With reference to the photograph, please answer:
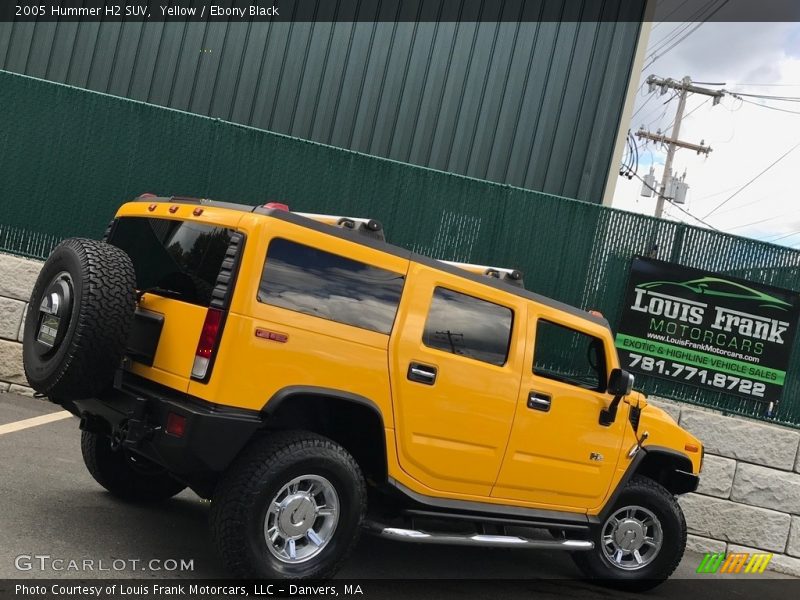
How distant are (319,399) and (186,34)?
331 inches

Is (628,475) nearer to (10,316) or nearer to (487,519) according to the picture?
(487,519)

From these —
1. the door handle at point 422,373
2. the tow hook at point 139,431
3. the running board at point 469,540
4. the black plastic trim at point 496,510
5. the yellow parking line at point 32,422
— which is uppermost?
the door handle at point 422,373

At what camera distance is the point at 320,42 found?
11.6 metres

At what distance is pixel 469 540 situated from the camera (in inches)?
208

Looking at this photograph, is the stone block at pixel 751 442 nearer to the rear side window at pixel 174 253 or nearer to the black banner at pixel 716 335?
the black banner at pixel 716 335

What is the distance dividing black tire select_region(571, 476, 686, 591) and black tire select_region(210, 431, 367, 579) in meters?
2.36

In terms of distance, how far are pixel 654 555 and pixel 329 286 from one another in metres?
3.42

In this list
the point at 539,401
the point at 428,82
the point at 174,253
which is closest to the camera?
the point at 174,253

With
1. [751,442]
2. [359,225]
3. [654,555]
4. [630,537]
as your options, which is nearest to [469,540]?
[630,537]

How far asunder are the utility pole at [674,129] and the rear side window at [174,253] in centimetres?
4180

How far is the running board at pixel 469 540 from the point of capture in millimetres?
4902

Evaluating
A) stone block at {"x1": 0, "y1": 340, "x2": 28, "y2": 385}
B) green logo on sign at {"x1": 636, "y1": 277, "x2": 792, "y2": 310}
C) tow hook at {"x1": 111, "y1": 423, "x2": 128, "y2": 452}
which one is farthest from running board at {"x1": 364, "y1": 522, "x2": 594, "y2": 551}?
stone block at {"x1": 0, "y1": 340, "x2": 28, "y2": 385}

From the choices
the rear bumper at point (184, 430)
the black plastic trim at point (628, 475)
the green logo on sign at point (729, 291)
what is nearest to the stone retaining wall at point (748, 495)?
the green logo on sign at point (729, 291)

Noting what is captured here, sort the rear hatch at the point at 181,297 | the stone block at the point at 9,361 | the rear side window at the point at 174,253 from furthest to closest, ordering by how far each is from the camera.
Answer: the stone block at the point at 9,361
the rear side window at the point at 174,253
the rear hatch at the point at 181,297
